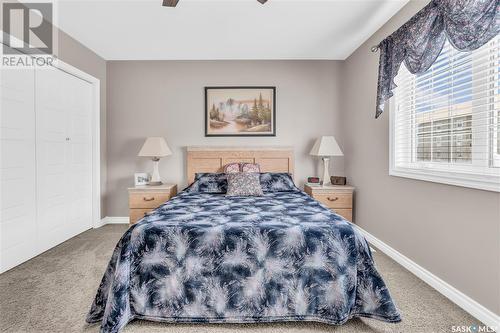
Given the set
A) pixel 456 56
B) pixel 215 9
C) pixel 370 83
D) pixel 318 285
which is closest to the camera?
pixel 318 285

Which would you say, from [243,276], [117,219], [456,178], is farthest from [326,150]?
[117,219]

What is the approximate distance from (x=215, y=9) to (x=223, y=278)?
8.26 ft

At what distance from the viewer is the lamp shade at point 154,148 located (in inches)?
141

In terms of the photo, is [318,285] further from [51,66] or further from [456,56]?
[51,66]

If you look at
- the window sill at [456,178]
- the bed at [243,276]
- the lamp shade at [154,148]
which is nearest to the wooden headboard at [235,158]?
the lamp shade at [154,148]

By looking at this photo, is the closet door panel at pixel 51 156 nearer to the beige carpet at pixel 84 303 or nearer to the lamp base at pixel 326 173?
the beige carpet at pixel 84 303

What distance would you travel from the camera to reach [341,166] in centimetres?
400

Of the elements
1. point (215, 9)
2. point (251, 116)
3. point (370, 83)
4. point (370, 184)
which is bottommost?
point (370, 184)

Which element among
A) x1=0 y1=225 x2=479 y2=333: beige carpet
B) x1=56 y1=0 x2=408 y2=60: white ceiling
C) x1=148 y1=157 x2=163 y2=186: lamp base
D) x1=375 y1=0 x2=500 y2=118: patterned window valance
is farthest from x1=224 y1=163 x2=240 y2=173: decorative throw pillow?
x1=375 y1=0 x2=500 y2=118: patterned window valance

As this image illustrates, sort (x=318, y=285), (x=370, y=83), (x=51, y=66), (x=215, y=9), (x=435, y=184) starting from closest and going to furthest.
Answer: (x=318, y=285) → (x=435, y=184) → (x=215, y=9) → (x=51, y=66) → (x=370, y=83)

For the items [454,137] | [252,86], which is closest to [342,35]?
[252,86]

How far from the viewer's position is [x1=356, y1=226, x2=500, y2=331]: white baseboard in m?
1.66

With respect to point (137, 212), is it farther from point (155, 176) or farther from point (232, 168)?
point (232, 168)

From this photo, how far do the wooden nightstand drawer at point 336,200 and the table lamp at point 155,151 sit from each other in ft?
7.67
